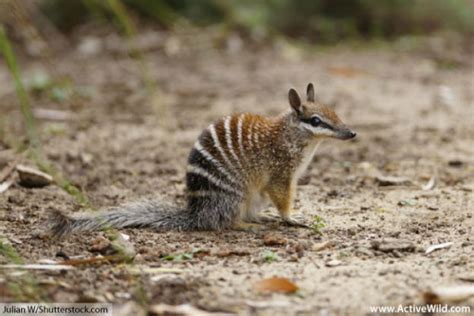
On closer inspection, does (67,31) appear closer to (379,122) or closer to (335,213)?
(379,122)

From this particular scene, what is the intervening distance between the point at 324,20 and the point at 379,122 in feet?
15.7

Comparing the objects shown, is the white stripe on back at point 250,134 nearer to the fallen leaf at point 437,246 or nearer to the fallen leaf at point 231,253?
the fallen leaf at point 231,253

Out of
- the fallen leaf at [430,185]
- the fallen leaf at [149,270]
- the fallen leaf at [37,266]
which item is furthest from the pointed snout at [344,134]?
the fallen leaf at [37,266]

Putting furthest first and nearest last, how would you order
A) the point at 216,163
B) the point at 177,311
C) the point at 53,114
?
the point at 53,114, the point at 216,163, the point at 177,311

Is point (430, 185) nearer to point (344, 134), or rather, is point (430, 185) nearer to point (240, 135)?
point (344, 134)

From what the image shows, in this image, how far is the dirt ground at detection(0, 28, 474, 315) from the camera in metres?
3.99

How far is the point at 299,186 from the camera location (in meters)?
6.49

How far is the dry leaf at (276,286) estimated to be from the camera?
12.9ft

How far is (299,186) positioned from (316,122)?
1.01 m

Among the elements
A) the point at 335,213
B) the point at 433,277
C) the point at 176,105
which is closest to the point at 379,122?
the point at 176,105

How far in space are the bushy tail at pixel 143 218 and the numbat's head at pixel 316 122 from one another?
0.95m

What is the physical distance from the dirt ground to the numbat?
0.44 ft

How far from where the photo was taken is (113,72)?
1095 centimetres

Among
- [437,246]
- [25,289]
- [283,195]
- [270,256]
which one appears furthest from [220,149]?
[25,289]
